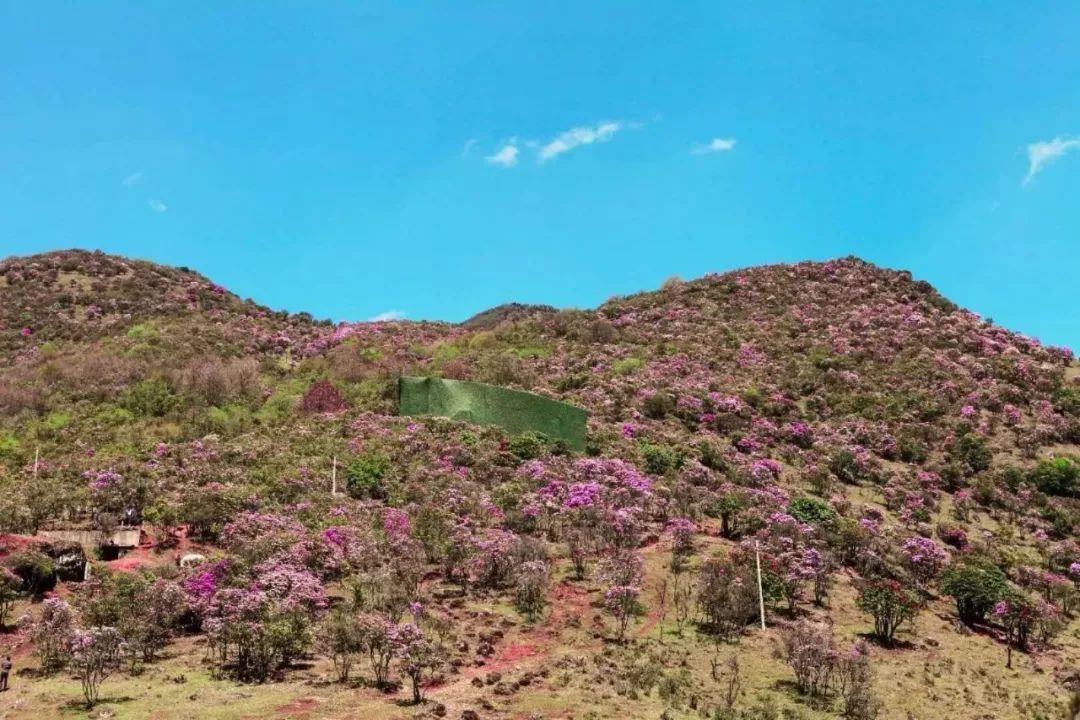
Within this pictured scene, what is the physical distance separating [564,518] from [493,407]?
11.1 m

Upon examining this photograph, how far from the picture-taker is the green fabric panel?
33875mm

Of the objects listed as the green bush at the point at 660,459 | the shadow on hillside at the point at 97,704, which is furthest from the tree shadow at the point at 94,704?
the green bush at the point at 660,459

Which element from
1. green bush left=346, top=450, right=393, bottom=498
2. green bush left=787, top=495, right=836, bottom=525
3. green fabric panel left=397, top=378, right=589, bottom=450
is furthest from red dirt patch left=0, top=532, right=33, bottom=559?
green bush left=787, top=495, right=836, bottom=525

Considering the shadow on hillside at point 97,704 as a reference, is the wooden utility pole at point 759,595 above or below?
above

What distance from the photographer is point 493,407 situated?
115 ft

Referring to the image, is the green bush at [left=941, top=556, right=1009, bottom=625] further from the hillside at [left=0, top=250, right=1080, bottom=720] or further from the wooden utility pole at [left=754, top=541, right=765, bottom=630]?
the wooden utility pole at [left=754, top=541, right=765, bottom=630]

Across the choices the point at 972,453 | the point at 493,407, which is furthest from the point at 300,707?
the point at 972,453

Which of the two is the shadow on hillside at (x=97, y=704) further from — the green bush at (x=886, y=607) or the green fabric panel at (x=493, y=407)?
the green fabric panel at (x=493, y=407)

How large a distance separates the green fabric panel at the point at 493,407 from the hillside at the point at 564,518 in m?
1.22

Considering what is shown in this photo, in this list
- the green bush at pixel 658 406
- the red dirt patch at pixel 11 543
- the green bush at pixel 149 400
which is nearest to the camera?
the red dirt patch at pixel 11 543

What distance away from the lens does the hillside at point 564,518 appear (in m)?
15.0

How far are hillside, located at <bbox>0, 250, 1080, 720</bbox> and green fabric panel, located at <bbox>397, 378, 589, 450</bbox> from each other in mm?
1220

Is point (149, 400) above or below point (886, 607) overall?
above

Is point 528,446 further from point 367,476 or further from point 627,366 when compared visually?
point 627,366
